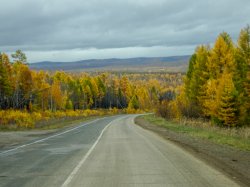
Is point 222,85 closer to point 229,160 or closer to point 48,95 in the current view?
point 229,160

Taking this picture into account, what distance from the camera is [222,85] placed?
3812 cm

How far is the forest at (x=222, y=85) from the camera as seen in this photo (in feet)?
126

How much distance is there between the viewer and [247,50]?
144 ft

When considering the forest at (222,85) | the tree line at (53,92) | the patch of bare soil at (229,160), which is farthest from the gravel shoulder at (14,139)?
the tree line at (53,92)

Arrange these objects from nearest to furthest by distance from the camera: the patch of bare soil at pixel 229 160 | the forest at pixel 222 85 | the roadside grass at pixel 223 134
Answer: the patch of bare soil at pixel 229 160 → the roadside grass at pixel 223 134 → the forest at pixel 222 85

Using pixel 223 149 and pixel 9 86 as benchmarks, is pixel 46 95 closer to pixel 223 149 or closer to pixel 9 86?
pixel 9 86

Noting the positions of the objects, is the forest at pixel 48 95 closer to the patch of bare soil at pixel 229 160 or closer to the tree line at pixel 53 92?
the tree line at pixel 53 92

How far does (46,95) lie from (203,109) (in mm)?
53638

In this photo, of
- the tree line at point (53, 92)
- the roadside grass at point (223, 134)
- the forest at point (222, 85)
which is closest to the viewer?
the roadside grass at point (223, 134)

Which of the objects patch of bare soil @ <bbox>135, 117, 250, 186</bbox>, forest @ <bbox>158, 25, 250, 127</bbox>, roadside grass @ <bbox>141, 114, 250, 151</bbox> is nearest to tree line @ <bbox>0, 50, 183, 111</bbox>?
forest @ <bbox>158, 25, 250, 127</bbox>

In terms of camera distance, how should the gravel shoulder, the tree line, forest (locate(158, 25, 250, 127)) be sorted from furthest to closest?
the tree line → forest (locate(158, 25, 250, 127)) → the gravel shoulder

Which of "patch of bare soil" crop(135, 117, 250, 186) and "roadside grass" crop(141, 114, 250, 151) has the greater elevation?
"patch of bare soil" crop(135, 117, 250, 186)

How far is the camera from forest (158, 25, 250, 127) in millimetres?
38281

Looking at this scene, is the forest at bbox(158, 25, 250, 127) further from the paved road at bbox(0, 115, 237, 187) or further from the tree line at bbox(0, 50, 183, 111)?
the paved road at bbox(0, 115, 237, 187)
